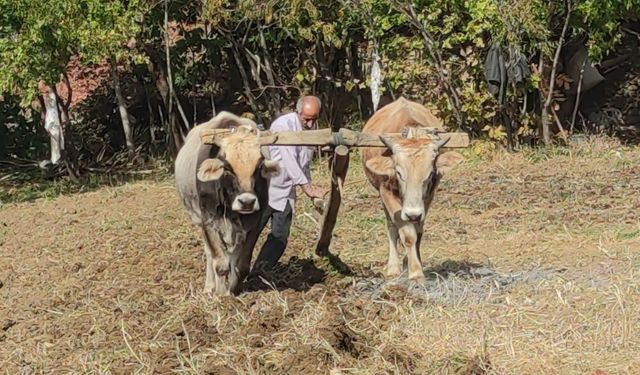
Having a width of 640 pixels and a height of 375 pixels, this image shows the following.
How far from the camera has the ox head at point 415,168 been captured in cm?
770

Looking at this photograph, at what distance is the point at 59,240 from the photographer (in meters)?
11.6

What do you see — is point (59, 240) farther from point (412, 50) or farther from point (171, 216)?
point (412, 50)

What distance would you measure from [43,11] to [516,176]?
6.88 meters

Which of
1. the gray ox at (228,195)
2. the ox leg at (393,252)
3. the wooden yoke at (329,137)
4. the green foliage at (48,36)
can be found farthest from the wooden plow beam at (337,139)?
the green foliage at (48,36)

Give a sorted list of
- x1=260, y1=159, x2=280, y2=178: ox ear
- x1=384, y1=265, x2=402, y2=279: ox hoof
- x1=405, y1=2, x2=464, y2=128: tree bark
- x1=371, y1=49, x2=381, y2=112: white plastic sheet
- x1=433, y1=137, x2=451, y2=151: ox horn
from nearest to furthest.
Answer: x1=260, y1=159, x2=280, y2=178: ox ear, x1=433, y1=137, x2=451, y2=151: ox horn, x1=384, y1=265, x2=402, y2=279: ox hoof, x1=405, y1=2, x2=464, y2=128: tree bark, x1=371, y1=49, x2=381, y2=112: white plastic sheet

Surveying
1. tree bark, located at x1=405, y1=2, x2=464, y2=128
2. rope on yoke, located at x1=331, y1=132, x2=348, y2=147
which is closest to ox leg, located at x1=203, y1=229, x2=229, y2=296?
rope on yoke, located at x1=331, y1=132, x2=348, y2=147

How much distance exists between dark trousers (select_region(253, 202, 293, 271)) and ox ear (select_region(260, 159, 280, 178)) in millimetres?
808

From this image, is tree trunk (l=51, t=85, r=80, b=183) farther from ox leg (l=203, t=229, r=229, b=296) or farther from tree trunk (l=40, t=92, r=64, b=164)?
ox leg (l=203, t=229, r=229, b=296)

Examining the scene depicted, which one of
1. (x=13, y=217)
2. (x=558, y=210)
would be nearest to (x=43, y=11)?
(x=13, y=217)

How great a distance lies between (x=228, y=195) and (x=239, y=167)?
0.34 metres

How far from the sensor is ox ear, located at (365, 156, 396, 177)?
8.01 m

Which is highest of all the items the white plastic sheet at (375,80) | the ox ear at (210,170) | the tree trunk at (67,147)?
the ox ear at (210,170)

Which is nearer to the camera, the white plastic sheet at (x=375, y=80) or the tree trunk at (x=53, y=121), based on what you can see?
the white plastic sheet at (x=375, y=80)

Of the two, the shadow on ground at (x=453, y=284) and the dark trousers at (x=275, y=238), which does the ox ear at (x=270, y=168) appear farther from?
the shadow on ground at (x=453, y=284)
